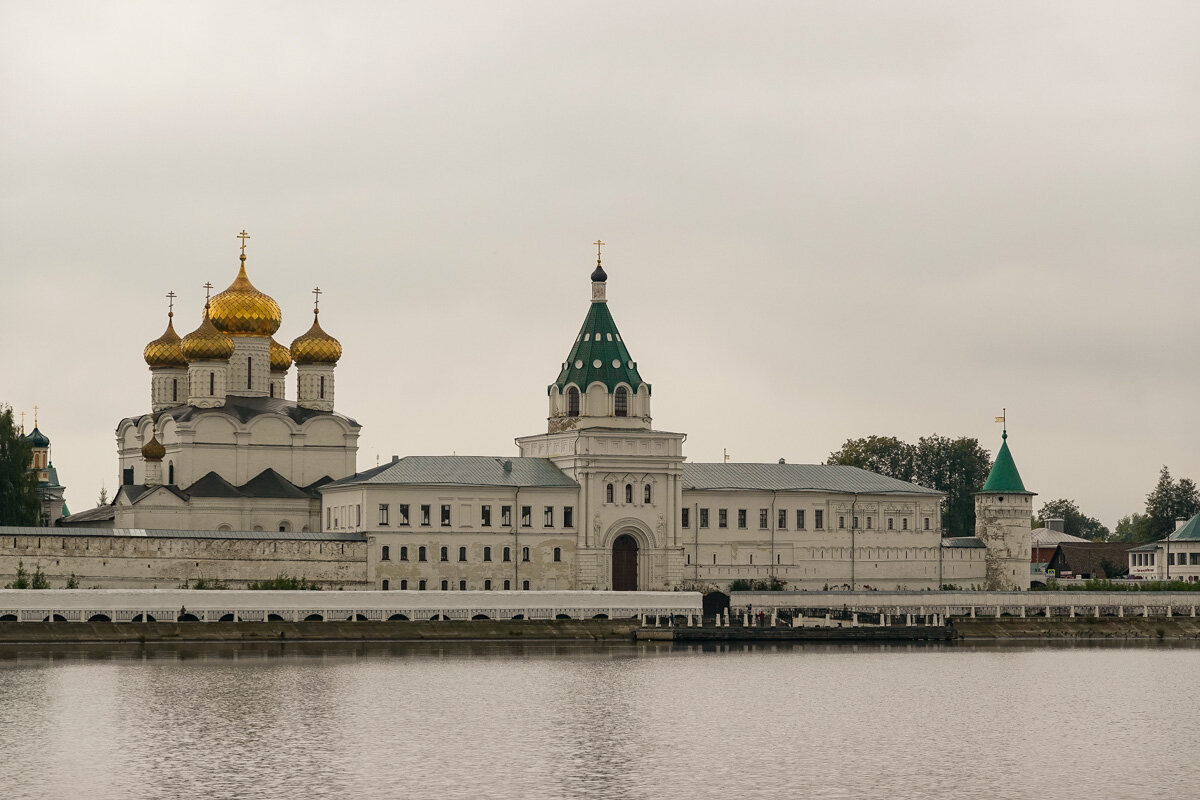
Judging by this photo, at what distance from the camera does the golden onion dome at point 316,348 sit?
2601 inches

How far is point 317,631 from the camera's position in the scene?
52.3 m

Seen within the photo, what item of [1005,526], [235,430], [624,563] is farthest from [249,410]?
[1005,526]

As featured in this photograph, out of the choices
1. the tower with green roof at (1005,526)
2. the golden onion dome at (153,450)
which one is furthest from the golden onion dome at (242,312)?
the tower with green roof at (1005,526)

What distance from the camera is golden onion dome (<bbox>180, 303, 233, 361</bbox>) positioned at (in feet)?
207

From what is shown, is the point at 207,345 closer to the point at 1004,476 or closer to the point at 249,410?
the point at 249,410

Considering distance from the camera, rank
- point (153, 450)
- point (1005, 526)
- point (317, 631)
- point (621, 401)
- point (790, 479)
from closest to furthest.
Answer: point (317, 631), point (153, 450), point (621, 401), point (790, 479), point (1005, 526)

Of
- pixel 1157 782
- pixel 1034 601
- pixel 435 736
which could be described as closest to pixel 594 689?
pixel 435 736

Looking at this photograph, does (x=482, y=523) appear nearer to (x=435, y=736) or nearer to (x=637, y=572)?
(x=637, y=572)

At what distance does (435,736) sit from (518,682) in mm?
8902

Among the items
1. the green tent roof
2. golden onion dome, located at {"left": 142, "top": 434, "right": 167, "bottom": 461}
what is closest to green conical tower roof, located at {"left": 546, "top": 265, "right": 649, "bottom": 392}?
the green tent roof

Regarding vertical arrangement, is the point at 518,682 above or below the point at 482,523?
below

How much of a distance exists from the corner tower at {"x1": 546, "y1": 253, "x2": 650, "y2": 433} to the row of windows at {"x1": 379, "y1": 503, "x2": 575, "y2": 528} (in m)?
3.15

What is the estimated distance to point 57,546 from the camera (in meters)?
54.6

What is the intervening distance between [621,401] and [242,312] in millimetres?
12425
